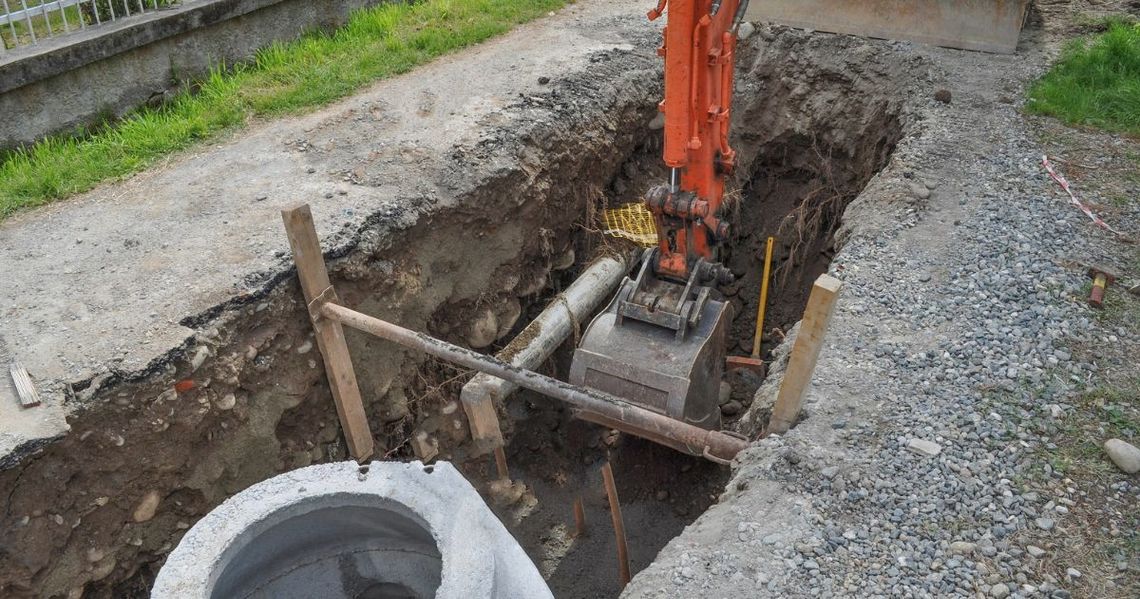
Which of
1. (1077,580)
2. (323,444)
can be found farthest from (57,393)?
(1077,580)

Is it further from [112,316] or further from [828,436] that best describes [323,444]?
[828,436]

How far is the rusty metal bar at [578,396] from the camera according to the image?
3.99m

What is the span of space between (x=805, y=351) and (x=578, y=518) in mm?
2855

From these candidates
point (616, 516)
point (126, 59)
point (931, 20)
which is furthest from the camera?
point (931, 20)

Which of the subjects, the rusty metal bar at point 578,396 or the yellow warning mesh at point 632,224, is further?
the yellow warning mesh at point 632,224

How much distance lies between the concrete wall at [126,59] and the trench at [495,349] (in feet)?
11.8

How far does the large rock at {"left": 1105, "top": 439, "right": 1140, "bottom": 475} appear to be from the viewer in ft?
12.3

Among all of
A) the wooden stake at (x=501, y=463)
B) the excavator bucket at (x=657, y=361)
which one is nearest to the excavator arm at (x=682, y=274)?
the excavator bucket at (x=657, y=361)

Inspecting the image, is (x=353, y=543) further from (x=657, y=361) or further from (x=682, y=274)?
(x=682, y=274)

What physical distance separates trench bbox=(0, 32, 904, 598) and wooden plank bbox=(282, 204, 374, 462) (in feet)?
0.57

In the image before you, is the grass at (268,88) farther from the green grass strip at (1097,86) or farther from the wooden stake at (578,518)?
the green grass strip at (1097,86)

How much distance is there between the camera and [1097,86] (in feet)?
23.8

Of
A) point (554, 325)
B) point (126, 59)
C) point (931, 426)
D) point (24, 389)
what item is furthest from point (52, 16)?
point (931, 426)

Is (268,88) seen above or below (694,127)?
above
